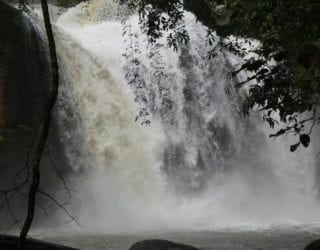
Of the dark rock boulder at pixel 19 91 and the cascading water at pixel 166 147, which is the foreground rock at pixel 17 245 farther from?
the cascading water at pixel 166 147

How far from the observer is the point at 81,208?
14.5 metres

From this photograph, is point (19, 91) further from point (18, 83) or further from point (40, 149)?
point (40, 149)

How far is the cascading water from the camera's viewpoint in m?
14.4

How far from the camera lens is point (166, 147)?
15750 mm

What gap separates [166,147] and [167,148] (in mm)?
49

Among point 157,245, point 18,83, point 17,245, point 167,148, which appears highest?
point 18,83

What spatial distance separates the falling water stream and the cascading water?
1.1 inches

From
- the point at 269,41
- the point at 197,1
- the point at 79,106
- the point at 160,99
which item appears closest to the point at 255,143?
the point at 160,99

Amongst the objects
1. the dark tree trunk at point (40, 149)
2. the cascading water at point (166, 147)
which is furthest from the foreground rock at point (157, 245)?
the cascading water at point (166, 147)

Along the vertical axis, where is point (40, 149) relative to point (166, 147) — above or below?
below

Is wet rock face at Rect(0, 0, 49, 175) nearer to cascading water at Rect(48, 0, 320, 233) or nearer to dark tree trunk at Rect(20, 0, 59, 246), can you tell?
cascading water at Rect(48, 0, 320, 233)

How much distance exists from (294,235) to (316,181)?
6736 mm

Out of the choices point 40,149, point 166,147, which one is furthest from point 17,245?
point 166,147

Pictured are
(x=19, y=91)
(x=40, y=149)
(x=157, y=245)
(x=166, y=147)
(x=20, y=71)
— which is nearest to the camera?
(x=40, y=149)
